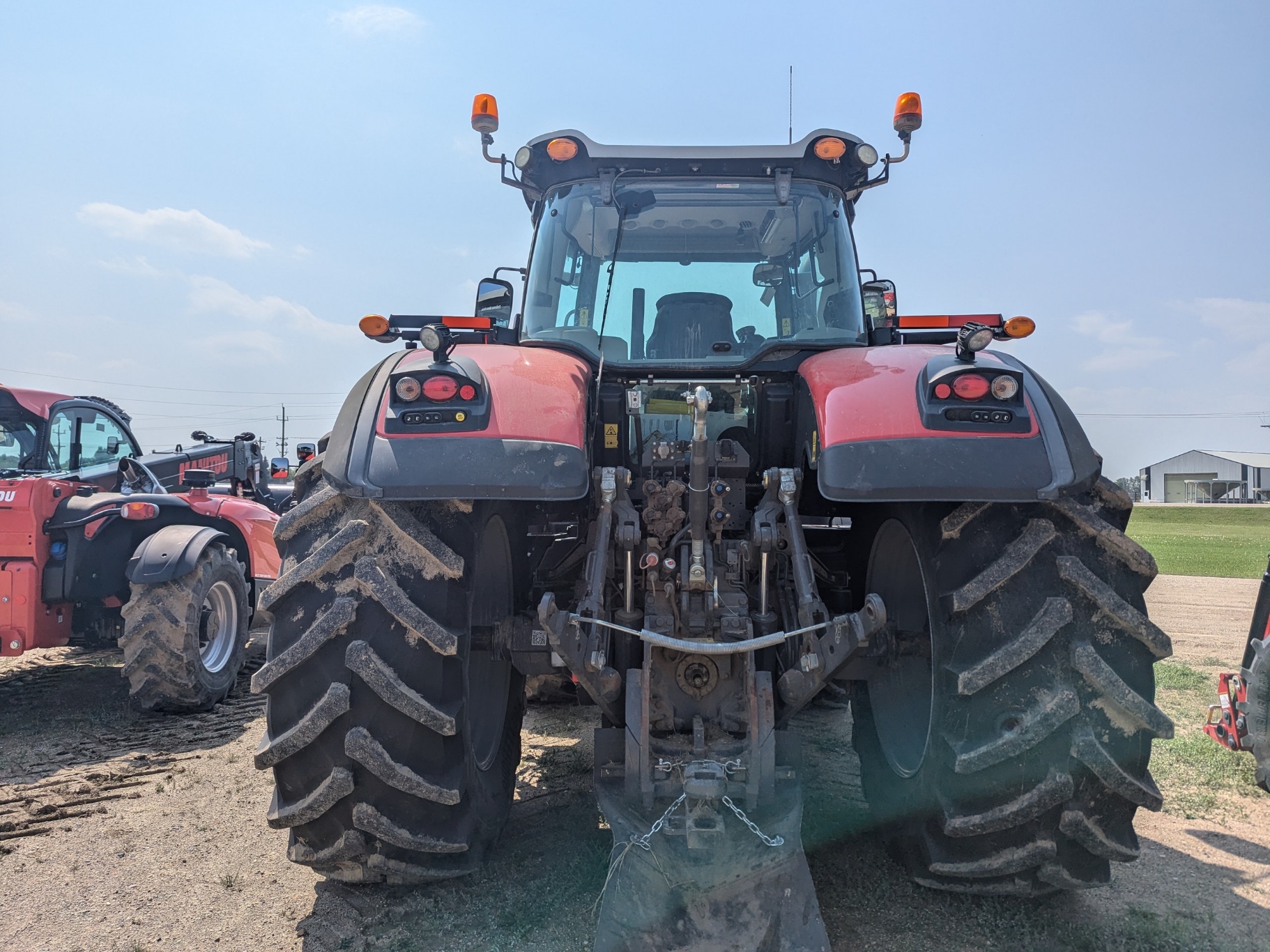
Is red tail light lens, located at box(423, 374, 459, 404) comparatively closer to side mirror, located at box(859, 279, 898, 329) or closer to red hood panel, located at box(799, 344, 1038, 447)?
red hood panel, located at box(799, 344, 1038, 447)

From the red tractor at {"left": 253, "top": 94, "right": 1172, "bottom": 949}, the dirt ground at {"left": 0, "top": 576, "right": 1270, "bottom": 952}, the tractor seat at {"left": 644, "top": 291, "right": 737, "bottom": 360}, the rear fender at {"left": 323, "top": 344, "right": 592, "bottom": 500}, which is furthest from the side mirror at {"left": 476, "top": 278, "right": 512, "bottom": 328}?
the dirt ground at {"left": 0, "top": 576, "right": 1270, "bottom": 952}

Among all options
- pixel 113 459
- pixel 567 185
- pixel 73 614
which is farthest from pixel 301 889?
pixel 113 459

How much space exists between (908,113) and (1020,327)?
1314mm

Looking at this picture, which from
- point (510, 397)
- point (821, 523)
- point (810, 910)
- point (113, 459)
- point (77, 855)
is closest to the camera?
point (810, 910)

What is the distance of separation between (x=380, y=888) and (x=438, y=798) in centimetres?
69

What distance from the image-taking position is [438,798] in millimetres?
2438

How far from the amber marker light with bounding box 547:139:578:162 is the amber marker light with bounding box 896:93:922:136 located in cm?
146

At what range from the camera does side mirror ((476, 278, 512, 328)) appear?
13.3 ft

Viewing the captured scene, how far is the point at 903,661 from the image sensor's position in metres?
2.90

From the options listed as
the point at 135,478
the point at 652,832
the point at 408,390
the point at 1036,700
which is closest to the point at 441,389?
the point at 408,390

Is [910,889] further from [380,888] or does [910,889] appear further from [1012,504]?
[380,888]

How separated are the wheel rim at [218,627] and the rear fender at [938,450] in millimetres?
5001

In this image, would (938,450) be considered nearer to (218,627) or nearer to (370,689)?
(370,689)

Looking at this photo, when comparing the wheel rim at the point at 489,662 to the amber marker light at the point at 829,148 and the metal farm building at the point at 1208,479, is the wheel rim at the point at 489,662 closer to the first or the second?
A: the amber marker light at the point at 829,148
